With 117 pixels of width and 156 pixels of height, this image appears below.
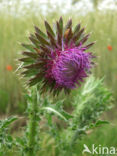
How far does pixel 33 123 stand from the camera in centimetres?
207

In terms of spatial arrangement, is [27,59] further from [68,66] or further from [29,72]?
[68,66]

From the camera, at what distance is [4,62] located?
16.0 feet

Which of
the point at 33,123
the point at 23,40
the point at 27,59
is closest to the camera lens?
the point at 27,59

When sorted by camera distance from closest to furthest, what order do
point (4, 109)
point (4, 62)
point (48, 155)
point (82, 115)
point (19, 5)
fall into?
point (82, 115) → point (48, 155) → point (4, 109) → point (4, 62) → point (19, 5)

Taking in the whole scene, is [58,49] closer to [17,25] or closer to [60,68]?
[60,68]

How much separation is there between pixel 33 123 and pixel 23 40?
131 inches

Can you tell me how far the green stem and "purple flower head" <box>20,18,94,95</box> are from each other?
241mm

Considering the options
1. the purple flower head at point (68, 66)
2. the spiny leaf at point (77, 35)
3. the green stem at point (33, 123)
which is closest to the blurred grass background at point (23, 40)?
the green stem at point (33, 123)

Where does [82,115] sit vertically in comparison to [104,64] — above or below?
below

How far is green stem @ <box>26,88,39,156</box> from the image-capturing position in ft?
6.63

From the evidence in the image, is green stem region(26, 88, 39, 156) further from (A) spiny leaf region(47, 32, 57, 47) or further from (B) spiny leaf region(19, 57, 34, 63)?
(A) spiny leaf region(47, 32, 57, 47)

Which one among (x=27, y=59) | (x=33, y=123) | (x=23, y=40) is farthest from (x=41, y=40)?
(x=23, y=40)

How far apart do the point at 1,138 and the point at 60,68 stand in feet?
2.35

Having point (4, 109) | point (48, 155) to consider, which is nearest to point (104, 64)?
point (4, 109)
